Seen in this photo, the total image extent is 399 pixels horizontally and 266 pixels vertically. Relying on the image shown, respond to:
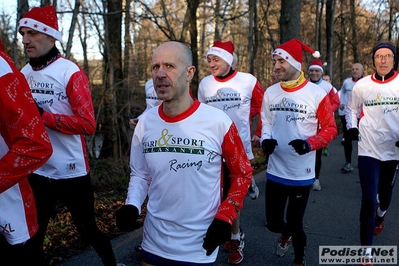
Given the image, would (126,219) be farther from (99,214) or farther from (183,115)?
(99,214)

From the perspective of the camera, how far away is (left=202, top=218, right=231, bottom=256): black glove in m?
2.45

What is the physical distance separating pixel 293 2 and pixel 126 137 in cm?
566

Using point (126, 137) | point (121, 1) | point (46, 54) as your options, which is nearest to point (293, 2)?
point (121, 1)

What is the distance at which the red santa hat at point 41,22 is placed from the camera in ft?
12.1

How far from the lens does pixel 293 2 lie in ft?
34.1

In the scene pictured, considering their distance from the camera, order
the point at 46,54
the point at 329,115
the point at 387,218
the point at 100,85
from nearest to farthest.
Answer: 1. the point at 46,54
2. the point at 329,115
3. the point at 387,218
4. the point at 100,85

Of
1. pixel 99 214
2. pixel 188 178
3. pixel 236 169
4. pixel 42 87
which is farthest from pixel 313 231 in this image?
pixel 42 87

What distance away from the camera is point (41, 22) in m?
3.73

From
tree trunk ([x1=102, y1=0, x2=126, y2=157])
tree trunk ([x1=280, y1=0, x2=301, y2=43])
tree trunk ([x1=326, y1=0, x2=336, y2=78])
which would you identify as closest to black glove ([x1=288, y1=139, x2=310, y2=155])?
tree trunk ([x1=280, y1=0, x2=301, y2=43])

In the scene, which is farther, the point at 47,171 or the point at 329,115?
the point at 329,115

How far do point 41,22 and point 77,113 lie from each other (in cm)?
88

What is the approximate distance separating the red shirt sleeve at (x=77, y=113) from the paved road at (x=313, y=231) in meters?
1.68

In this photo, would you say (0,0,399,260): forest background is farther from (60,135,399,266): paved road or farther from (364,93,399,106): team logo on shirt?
(364,93,399,106): team logo on shirt

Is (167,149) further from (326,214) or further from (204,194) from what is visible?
(326,214)
